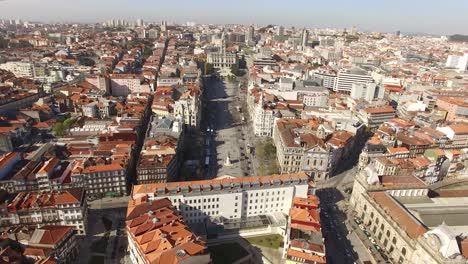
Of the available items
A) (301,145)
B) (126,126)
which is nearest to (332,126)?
(301,145)

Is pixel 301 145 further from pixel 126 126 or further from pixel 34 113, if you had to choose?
pixel 34 113

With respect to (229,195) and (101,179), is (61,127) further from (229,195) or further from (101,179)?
(229,195)

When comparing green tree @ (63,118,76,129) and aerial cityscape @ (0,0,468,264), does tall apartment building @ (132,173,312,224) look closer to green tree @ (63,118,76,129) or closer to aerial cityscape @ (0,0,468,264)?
aerial cityscape @ (0,0,468,264)

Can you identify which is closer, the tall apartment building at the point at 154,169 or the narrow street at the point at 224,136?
the tall apartment building at the point at 154,169

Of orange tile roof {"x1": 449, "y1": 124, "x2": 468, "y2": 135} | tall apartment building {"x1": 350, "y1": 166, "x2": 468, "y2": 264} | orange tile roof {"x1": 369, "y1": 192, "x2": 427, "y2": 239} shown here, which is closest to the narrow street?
tall apartment building {"x1": 350, "y1": 166, "x2": 468, "y2": 264}

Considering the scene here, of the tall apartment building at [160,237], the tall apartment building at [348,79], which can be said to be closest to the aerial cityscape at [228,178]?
the tall apartment building at [160,237]

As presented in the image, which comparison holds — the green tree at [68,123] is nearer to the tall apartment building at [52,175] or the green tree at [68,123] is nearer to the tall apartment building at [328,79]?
the tall apartment building at [52,175]
